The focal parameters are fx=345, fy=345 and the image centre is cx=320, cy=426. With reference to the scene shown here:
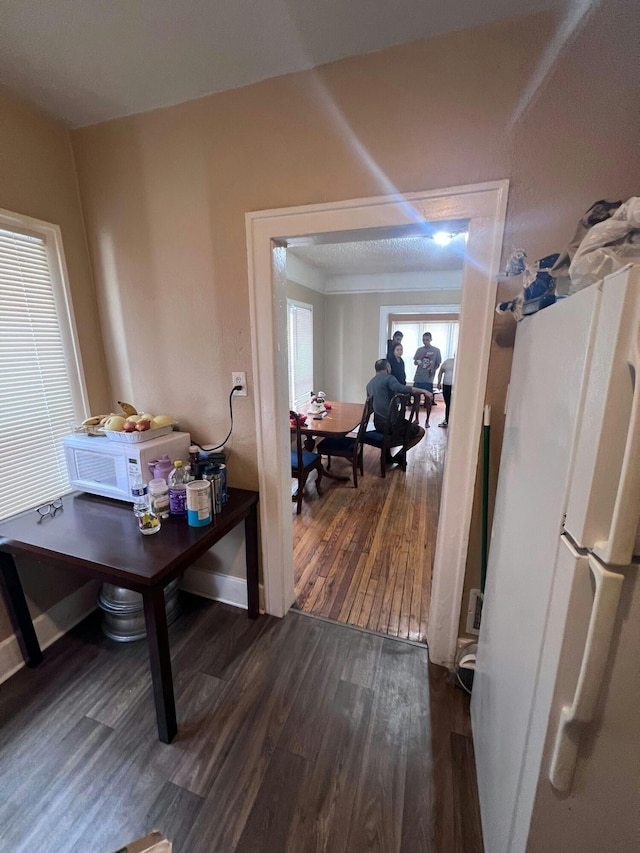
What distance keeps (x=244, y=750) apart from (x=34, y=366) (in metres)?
1.94

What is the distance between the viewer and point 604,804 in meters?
0.66

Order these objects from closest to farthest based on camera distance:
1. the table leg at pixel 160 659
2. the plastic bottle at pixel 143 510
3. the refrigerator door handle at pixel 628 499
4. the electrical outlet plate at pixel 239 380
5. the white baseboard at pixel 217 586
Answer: the refrigerator door handle at pixel 628 499
the table leg at pixel 160 659
the plastic bottle at pixel 143 510
the electrical outlet plate at pixel 239 380
the white baseboard at pixel 217 586

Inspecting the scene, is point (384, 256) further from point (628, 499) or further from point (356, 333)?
point (628, 499)

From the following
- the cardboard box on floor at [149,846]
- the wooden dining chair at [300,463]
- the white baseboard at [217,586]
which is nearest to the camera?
the cardboard box on floor at [149,846]

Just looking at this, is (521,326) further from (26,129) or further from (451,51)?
(26,129)

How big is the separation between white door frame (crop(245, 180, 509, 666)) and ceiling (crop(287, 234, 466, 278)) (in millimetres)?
2197

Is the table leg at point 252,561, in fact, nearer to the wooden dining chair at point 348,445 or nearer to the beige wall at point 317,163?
the beige wall at point 317,163

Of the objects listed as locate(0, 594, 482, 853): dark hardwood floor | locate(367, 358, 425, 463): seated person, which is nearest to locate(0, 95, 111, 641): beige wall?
locate(0, 594, 482, 853): dark hardwood floor

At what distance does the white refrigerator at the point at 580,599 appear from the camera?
536 mm

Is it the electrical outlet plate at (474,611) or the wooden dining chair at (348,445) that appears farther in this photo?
the wooden dining chair at (348,445)

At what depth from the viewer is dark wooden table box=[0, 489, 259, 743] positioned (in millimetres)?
1249

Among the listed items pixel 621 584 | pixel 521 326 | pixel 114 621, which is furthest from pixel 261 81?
pixel 114 621

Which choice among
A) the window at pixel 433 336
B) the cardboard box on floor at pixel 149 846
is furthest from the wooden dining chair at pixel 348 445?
the window at pixel 433 336

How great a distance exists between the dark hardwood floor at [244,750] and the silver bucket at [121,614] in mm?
50
